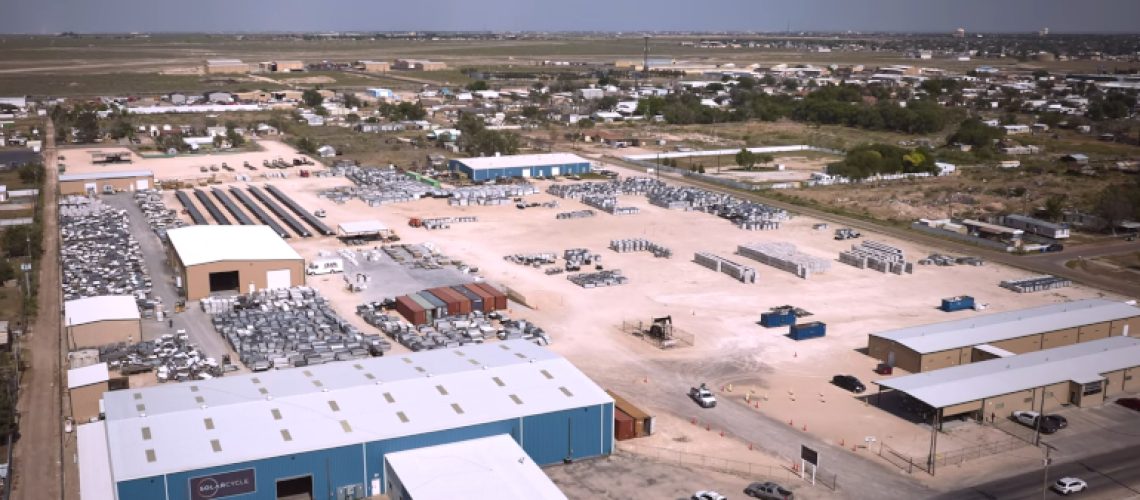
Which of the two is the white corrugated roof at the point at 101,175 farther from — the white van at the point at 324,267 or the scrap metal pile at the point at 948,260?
the scrap metal pile at the point at 948,260

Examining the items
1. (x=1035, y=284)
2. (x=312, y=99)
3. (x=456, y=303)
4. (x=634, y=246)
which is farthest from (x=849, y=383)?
(x=312, y=99)

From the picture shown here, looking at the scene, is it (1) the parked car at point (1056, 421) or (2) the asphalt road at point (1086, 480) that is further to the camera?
(1) the parked car at point (1056, 421)

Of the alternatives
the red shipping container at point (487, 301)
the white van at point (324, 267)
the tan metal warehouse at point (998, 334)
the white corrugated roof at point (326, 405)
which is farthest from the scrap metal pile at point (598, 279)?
the white corrugated roof at point (326, 405)

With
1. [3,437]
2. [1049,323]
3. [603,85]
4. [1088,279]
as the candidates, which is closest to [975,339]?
[1049,323]

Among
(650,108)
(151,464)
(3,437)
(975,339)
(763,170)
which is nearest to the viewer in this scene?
(151,464)

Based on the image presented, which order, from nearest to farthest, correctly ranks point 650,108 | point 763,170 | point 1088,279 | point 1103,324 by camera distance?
point 1103,324, point 1088,279, point 763,170, point 650,108

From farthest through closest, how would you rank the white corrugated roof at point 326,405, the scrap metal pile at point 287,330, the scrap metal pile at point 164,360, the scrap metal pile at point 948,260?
the scrap metal pile at point 948,260 → the scrap metal pile at point 287,330 → the scrap metal pile at point 164,360 → the white corrugated roof at point 326,405

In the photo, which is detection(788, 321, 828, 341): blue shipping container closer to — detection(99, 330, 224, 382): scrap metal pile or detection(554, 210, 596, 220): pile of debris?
detection(99, 330, 224, 382): scrap metal pile

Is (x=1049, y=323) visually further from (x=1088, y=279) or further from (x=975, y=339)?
(x=1088, y=279)
